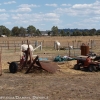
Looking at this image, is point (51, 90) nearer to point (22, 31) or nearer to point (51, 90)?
point (51, 90)

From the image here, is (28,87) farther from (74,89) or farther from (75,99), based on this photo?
(75,99)

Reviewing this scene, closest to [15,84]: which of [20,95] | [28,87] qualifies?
[28,87]

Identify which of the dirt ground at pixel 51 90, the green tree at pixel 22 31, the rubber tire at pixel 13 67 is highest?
the green tree at pixel 22 31

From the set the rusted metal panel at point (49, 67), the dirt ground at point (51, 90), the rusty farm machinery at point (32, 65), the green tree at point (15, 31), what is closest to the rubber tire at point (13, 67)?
the rusty farm machinery at point (32, 65)

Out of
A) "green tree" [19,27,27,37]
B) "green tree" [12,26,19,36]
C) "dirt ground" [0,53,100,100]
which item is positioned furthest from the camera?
"green tree" [19,27,27,37]

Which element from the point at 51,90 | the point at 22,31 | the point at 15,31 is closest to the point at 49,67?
the point at 51,90

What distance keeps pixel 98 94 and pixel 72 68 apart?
795 centimetres

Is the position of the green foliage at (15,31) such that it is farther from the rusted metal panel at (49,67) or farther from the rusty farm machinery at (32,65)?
the rusted metal panel at (49,67)

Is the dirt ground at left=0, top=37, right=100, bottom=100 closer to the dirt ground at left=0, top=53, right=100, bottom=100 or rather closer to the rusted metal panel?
the dirt ground at left=0, top=53, right=100, bottom=100

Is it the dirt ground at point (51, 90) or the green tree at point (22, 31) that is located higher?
the green tree at point (22, 31)

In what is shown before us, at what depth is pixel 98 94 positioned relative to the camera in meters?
8.84

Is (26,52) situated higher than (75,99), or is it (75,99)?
(26,52)

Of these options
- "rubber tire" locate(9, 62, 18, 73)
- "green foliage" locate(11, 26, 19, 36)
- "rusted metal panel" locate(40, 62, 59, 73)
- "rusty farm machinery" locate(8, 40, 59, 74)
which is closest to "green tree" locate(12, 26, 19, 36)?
"green foliage" locate(11, 26, 19, 36)

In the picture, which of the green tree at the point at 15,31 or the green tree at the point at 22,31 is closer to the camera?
the green tree at the point at 15,31
